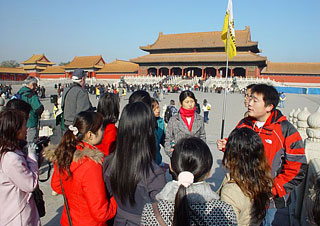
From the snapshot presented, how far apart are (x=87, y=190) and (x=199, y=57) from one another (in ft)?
116

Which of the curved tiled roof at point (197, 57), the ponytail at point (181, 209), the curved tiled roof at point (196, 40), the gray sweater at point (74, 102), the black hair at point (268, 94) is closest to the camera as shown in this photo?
the ponytail at point (181, 209)

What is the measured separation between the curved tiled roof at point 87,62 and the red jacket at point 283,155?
4068 centimetres

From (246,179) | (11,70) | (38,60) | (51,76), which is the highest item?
(38,60)

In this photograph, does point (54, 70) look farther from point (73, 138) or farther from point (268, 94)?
point (268, 94)

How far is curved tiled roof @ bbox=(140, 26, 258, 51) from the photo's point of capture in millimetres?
35469

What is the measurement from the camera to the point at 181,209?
1153 millimetres

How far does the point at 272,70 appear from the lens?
33969mm

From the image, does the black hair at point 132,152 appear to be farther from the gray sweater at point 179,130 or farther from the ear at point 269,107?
the gray sweater at point 179,130

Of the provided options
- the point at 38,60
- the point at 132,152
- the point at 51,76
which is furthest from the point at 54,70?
the point at 132,152

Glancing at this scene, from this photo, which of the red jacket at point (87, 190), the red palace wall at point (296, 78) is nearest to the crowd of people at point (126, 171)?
the red jacket at point (87, 190)

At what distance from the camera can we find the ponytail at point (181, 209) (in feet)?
3.75

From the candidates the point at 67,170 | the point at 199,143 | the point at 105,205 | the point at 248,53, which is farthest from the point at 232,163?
the point at 248,53

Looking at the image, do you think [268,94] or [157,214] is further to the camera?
[268,94]

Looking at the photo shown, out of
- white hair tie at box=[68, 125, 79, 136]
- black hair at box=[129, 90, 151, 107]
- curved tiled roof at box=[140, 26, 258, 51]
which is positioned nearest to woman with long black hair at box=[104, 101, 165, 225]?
white hair tie at box=[68, 125, 79, 136]
